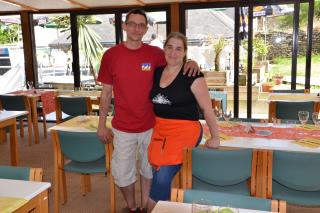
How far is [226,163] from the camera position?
7.11ft

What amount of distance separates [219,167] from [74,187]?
1.98 meters

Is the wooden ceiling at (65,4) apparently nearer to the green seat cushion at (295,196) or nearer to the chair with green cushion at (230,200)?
the green seat cushion at (295,196)

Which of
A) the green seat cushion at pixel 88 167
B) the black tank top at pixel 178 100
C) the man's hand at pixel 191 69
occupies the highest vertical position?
the man's hand at pixel 191 69

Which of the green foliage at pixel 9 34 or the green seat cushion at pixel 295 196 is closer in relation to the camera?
the green seat cushion at pixel 295 196

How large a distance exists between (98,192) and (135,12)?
1.88 meters

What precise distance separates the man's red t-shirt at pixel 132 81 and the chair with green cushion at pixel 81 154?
0.29 m

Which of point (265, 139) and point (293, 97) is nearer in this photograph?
point (265, 139)

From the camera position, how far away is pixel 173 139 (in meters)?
2.20

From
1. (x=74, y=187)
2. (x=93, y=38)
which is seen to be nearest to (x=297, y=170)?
(x=74, y=187)

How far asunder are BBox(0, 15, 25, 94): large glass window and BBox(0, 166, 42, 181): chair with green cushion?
5.37 metres

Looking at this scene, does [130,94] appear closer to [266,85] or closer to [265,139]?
[265,139]

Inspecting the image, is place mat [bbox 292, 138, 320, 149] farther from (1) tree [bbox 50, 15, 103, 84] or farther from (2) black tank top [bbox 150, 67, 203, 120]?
(1) tree [bbox 50, 15, 103, 84]

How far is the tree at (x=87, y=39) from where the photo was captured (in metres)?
6.65

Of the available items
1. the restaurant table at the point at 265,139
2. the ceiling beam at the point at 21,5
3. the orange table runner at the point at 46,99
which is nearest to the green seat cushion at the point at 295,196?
the restaurant table at the point at 265,139
